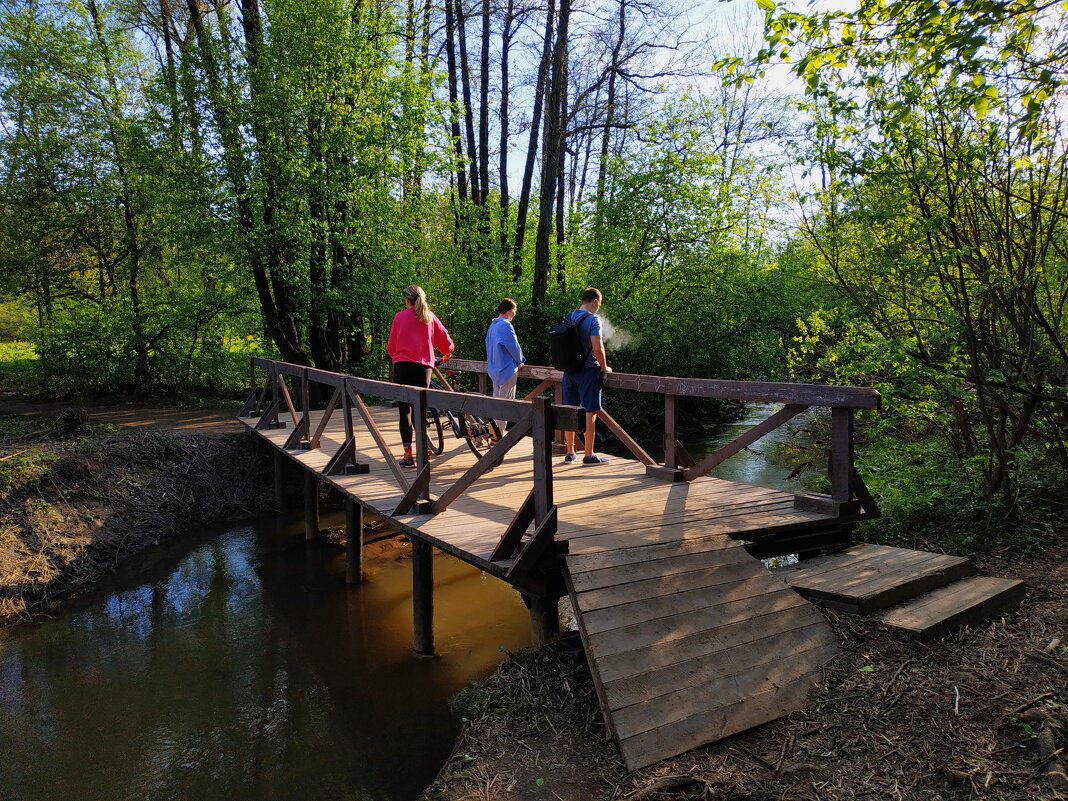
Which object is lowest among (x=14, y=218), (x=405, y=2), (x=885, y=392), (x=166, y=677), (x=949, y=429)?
(x=166, y=677)

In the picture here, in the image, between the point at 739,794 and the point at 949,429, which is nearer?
the point at 739,794

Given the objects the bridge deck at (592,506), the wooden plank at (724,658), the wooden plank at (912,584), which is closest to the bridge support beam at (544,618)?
the bridge deck at (592,506)

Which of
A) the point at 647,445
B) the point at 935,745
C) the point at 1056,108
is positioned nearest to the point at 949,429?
the point at 1056,108

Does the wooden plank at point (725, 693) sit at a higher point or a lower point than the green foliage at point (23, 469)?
lower

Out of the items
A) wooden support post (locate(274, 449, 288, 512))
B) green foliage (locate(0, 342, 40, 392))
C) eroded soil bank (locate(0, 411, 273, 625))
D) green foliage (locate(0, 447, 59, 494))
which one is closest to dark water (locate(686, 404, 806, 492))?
wooden support post (locate(274, 449, 288, 512))

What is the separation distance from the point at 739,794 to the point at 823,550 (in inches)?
107

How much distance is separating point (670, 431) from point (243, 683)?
14.2 feet

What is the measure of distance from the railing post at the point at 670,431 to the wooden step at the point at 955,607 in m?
2.53

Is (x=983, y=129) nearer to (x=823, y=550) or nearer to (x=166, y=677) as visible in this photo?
(x=823, y=550)

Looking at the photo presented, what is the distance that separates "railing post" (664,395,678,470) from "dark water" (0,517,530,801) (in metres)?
2.13

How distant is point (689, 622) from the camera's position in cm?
371

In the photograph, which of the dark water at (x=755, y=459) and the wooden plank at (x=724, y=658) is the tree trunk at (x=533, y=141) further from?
the wooden plank at (x=724, y=658)

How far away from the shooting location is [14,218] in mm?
15297

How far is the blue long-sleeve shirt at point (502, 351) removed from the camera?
23.3 feet
